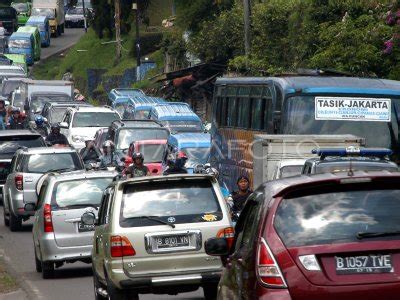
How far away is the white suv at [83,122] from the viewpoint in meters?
39.2

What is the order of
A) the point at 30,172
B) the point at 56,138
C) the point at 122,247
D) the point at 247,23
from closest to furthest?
the point at 122,247
the point at 30,172
the point at 56,138
the point at 247,23

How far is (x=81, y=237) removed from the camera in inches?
727

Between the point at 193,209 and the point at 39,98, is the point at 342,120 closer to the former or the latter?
the point at 193,209

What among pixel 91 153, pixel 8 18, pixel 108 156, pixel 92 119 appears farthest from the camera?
pixel 8 18

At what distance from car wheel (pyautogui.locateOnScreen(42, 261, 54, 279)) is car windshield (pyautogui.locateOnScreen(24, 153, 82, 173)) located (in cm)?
699

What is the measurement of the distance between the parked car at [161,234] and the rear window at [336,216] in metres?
5.48

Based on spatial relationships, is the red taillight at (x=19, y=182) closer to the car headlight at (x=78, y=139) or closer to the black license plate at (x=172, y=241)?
the car headlight at (x=78, y=139)

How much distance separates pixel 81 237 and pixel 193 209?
16.4 feet

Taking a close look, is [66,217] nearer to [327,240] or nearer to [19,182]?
[19,182]

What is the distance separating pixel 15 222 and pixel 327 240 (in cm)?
1978

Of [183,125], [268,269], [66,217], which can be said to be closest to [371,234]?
[268,269]

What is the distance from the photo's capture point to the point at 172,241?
13.4 meters

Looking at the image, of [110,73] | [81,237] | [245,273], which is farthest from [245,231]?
[110,73]

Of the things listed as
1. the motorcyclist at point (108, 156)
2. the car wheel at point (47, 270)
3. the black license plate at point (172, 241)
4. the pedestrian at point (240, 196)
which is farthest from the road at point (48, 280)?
the motorcyclist at point (108, 156)
